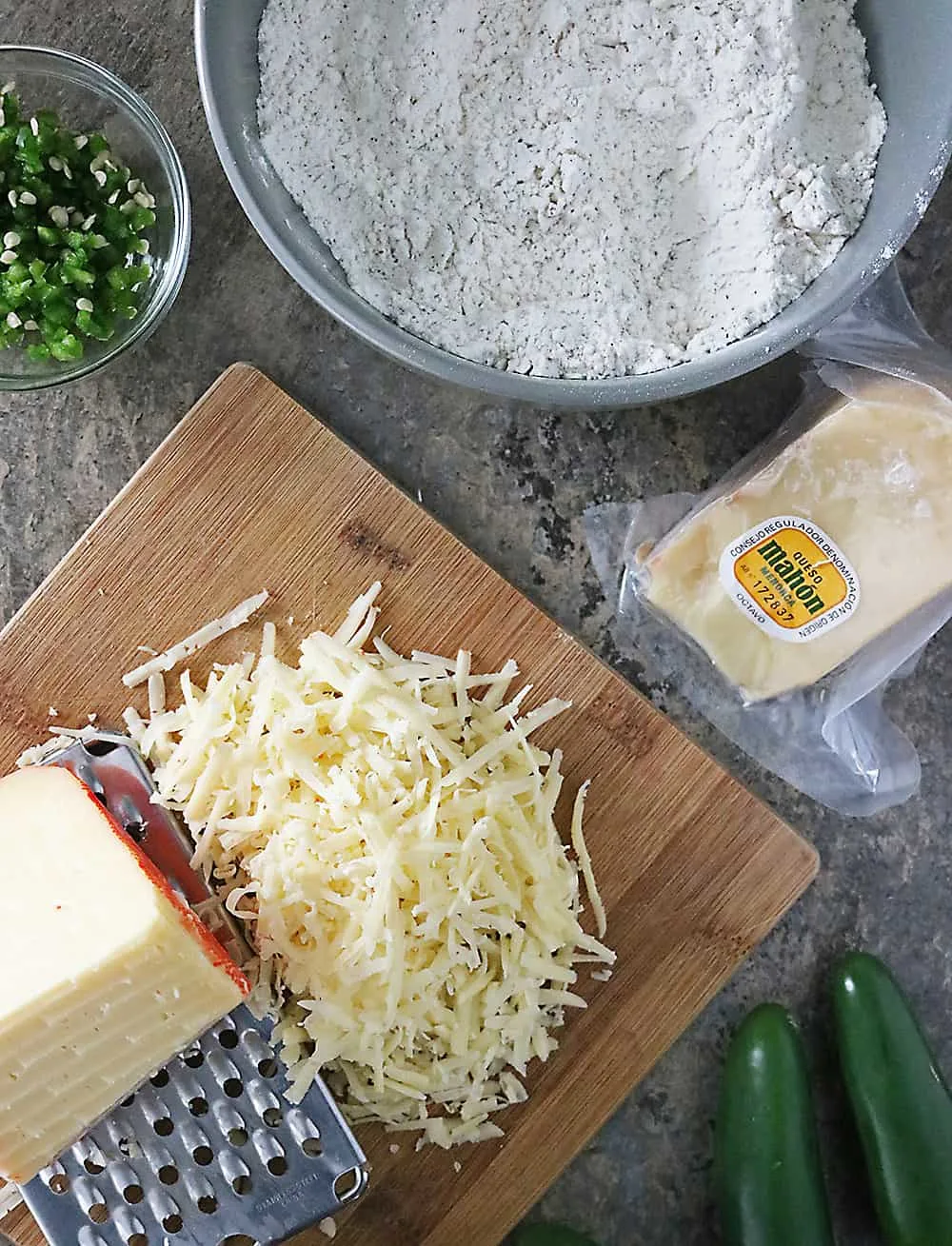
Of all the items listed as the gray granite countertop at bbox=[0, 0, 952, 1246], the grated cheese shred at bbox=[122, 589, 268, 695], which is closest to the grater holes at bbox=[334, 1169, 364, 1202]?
the gray granite countertop at bbox=[0, 0, 952, 1246]

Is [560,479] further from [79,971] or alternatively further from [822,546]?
[79,971]

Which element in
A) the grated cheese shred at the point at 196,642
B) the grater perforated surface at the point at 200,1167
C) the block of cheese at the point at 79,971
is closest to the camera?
the block of cheese at the point at 79,971

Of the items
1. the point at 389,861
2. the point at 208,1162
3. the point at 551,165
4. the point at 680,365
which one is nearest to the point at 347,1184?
the point at 208,1162

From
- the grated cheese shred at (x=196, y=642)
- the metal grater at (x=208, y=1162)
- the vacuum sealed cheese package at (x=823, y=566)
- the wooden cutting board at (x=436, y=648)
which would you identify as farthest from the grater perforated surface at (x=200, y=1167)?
the vacuum sealed cheese package at (x=823, y=566)

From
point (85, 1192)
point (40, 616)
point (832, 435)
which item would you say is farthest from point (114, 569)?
point (832, 435)

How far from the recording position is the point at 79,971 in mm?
861

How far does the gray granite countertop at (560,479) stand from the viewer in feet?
3.75

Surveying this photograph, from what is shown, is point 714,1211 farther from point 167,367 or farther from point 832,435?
point 167,367

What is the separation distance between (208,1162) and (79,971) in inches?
9.5

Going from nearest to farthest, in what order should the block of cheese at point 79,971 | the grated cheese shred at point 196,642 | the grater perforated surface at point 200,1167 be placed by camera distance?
the block of cheese at point 79,971
the grater perforated surface at point 200,1167
the grated cheese shred at point 196,642

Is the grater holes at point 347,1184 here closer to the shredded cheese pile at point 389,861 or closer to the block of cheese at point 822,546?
the shredded cheese pile at point 389,861

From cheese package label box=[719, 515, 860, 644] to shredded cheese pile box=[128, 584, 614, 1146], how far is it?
8.4 inches

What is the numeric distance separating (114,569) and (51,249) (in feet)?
0.96

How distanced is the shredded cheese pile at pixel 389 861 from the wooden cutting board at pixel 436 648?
0.03 metres
